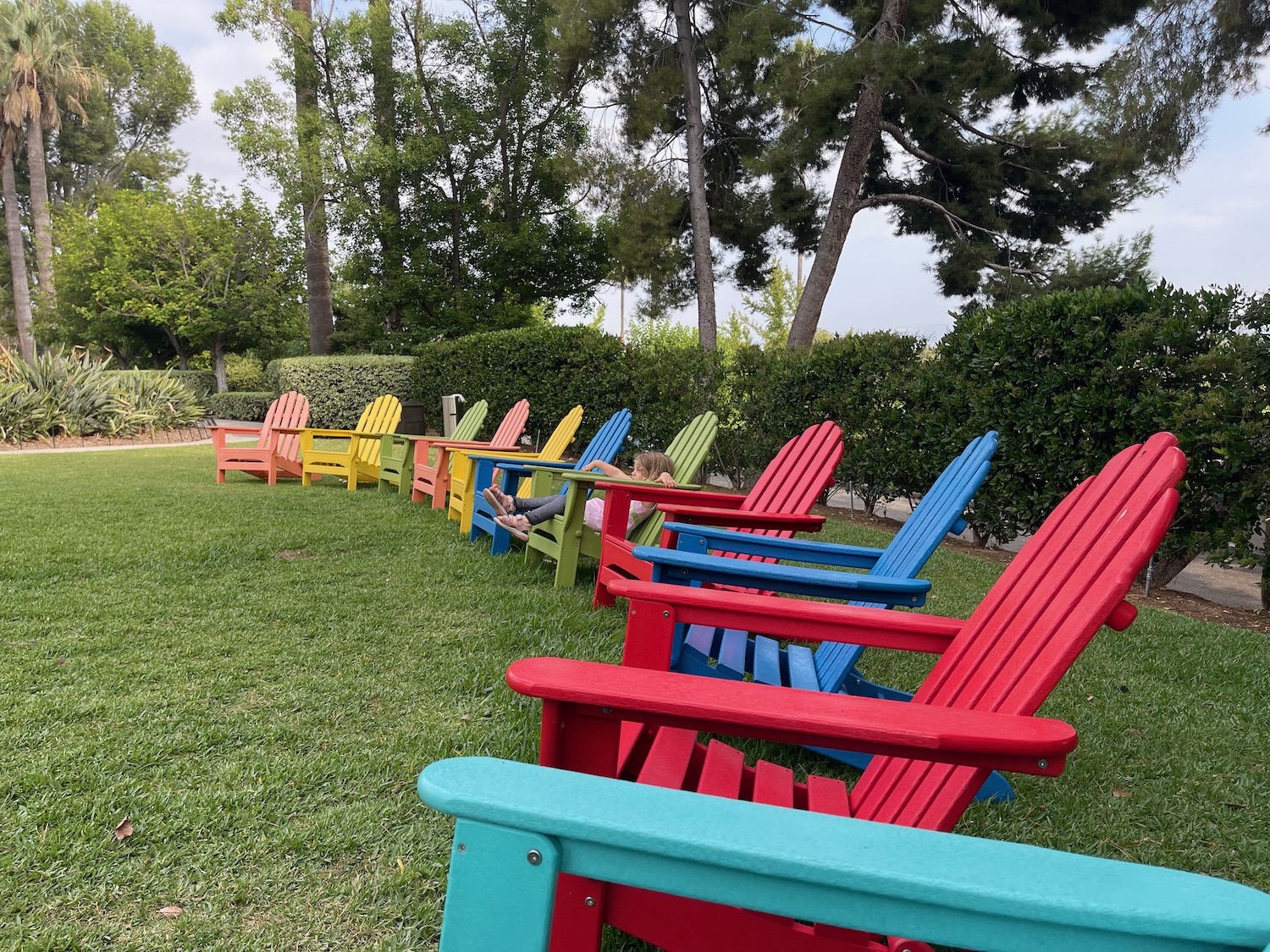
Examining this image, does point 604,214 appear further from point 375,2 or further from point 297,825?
point 297,825

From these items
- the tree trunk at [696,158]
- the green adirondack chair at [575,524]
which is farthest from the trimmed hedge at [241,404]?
the green adirondack chair at [575,524]

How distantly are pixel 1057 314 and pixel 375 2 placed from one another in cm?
1982

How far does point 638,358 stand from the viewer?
10.5 metres

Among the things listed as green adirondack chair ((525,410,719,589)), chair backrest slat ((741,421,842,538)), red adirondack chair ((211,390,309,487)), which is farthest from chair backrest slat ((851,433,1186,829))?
red adirondack chair ((211,390,309,487))

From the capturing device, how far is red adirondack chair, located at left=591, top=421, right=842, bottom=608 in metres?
3.40

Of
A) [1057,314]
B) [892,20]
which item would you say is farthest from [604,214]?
[1057,314]

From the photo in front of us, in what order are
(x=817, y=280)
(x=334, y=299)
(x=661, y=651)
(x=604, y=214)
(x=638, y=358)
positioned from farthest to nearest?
(x=334, y=299) < (x=604, y=214) < (x=817, y=280) < (x=638, y=358) < (x=661, y=651)

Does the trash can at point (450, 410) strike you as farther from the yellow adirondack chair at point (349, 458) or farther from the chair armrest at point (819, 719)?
the chair armrest at point (819, 719)

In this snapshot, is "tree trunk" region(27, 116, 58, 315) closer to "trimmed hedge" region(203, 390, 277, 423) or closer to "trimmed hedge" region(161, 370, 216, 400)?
"trimmed hedge" region(161, 370, 216, 400)

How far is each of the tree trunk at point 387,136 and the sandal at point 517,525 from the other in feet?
53.3

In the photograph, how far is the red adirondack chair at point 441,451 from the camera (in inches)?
271

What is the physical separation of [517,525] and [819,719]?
13.3ft

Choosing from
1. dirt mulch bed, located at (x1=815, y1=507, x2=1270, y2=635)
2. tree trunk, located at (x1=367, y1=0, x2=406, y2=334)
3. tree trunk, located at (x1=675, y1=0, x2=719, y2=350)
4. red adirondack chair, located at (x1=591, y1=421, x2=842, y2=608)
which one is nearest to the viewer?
red adirondack chair, located at (x1=591, y1=421, x2=842, y2=608)

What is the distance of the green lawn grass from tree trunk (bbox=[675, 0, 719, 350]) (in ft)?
31.3
